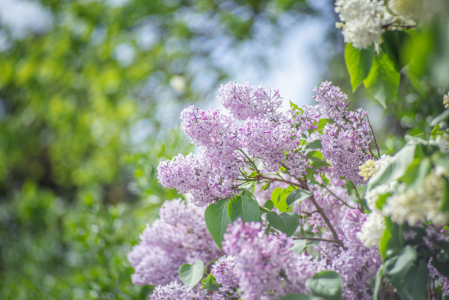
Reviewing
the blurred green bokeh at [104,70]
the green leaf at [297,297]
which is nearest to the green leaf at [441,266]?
the green leaf at [297,297]

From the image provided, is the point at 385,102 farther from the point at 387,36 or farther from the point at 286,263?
the point at 286,263

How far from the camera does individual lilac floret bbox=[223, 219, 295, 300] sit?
29 cm

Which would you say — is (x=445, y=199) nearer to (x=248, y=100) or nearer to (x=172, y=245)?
(x=248, y=100)

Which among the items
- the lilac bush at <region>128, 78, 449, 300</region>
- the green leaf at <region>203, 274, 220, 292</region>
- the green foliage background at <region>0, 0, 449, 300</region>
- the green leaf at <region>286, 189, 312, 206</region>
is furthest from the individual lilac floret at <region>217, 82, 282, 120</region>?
the green foliage background at <region>0, 0, 449, 300</region>

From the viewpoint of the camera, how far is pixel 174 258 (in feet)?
1.78

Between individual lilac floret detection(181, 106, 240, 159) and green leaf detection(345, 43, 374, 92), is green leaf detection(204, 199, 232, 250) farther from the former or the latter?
green leaf detection(345, 43, 374, 92)

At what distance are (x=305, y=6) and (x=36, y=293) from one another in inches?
80.8

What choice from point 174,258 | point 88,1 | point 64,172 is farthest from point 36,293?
point 64,172

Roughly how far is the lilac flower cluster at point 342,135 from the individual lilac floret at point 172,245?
0.25m

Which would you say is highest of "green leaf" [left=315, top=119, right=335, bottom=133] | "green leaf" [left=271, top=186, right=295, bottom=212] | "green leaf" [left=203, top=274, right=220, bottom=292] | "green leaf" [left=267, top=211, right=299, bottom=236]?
"green leaf" [left=315, top=119, right=335, bottom=133]

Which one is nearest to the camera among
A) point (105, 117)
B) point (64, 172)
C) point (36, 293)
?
point (36, 293)

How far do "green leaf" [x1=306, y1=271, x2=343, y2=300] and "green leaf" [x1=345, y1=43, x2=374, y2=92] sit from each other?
0.62 ft

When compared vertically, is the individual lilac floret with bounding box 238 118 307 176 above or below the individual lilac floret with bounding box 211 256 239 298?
above

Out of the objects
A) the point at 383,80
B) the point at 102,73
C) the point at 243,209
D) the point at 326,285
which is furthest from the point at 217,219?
the point at 102,73
